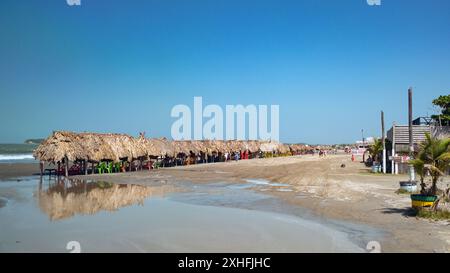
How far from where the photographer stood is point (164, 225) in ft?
35.1

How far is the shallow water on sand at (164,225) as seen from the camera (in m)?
8.52

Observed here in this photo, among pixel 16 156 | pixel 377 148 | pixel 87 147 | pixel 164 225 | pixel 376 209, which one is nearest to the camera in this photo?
pixel 164 225

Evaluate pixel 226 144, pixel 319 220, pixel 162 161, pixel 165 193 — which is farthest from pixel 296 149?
Answer: pixel 319 220

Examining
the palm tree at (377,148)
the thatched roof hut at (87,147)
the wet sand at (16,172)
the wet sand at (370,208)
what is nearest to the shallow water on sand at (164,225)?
the wet sand at (370,208)

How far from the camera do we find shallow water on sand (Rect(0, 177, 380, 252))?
8.52m

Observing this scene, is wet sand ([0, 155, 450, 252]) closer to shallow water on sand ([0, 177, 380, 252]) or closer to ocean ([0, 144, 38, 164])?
shallow water on sand ([0, 177, 380, 252])

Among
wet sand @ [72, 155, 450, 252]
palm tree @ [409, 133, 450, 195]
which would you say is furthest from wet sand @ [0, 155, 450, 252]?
palm tree @ [409, 133, 450, 195]

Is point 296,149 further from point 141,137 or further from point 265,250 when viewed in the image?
point 265,250

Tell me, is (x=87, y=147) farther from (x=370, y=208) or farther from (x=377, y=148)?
(x=370, y=208)

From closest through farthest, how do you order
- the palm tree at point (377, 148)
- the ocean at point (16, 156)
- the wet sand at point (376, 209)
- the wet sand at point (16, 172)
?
the wet sand at point (376, 209) < the wet sand at point (16, 172) < the palm tree at point (377, 148) < the ocean at point (16, 156)

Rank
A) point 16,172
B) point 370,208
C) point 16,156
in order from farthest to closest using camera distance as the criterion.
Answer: point 16,156 < point 16,172 < point 370,208

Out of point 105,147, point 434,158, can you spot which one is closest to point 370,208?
point 434,158

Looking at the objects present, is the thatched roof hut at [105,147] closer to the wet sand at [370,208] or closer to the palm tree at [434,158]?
the wet sand at [370,208]
